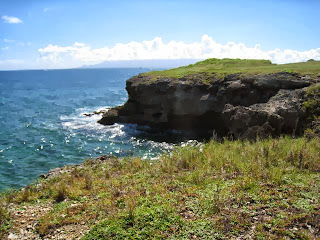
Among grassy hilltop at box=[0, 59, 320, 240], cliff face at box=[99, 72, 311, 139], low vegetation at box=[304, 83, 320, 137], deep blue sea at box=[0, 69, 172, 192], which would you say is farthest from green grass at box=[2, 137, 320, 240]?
deep blue sea at box=[0, 69, 172, 192]

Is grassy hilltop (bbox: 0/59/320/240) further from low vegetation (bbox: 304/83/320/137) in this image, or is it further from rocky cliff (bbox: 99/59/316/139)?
low vegetation (bbox: 304/83/320/137)

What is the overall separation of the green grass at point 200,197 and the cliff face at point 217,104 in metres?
8.44

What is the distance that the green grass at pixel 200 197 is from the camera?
703cm

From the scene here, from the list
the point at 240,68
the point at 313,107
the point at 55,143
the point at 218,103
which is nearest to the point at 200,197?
the point at 313,107

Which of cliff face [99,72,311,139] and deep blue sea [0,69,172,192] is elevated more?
cliff face [99,72,311,139]

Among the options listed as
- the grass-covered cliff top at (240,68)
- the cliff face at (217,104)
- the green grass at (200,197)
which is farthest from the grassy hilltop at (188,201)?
the grass-covered cliff top at (240,68)

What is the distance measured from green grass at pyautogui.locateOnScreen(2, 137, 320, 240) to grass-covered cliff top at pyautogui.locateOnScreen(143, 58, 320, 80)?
70.4 feet

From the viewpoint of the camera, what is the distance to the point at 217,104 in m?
34.3

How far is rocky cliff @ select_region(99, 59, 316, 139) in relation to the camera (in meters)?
21.9

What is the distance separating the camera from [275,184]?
29.9ft

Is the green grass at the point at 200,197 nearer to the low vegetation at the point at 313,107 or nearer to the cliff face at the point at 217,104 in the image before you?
the cliff face at the point at 217,104

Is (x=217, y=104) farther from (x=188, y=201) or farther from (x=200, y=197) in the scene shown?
(x=188, y=201)

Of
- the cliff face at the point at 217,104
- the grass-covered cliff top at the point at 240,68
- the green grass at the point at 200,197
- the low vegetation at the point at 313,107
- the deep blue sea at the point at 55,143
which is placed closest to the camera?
the green grass at the point at 200,197

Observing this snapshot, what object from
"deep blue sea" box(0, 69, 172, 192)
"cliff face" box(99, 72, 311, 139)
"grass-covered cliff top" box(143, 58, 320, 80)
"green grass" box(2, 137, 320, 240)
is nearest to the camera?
"green grass" box(2, 137, 320, 240)
